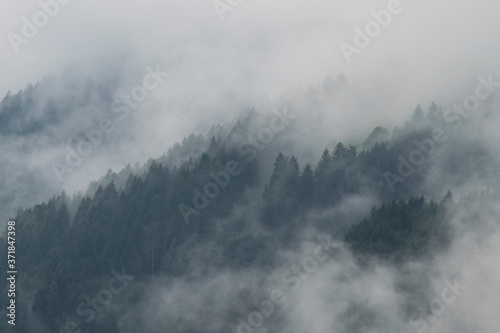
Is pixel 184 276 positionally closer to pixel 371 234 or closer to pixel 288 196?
pixel 288 196

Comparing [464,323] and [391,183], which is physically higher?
[391,183]

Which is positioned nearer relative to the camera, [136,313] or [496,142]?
[136,313]

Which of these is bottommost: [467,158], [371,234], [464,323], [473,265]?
[464,323]

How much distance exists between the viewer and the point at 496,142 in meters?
172

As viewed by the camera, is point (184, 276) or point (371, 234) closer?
point (371, 234)

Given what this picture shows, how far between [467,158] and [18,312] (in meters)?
91.5

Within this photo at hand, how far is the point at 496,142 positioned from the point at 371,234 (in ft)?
151

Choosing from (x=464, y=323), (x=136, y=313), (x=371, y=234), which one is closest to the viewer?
(x=464, y=323)

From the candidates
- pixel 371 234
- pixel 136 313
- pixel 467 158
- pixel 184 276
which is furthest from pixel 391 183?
pixel 136 313

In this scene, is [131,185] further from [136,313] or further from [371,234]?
[371,234]

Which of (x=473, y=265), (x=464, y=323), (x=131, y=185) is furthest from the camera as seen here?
(x=131, y=185)

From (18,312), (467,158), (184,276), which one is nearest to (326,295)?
(184,276)

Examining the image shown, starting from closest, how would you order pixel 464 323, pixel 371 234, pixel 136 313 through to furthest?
pixel 464 323
pixel 371 234
pixel 136 313

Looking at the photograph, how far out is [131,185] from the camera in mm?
190125
